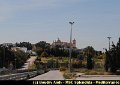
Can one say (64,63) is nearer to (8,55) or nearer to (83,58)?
(83,58)

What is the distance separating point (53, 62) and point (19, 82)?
192 metres

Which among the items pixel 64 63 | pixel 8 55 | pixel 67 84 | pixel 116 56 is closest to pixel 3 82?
pixel 67 84

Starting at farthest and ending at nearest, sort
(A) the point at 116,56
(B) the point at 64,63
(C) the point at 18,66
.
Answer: (B) the point at 64,63 < (C) the point at 18,66 < (A) the point at 116,56

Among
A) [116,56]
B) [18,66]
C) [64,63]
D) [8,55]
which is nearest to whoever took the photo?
[116,56]

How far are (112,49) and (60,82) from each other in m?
83.3

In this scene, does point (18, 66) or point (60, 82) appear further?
point (18, 66)

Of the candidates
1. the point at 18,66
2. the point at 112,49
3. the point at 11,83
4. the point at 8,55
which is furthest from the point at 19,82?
the point at 18,66

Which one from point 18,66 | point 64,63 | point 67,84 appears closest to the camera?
point 67,84

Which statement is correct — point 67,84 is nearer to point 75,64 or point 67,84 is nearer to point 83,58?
point 75,64

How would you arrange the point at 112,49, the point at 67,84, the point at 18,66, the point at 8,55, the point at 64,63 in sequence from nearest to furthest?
the point at 67,84 < the point at 112,49 < the point at 8,55 < the point at 18,66 < the point at 64,63

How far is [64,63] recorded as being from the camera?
19100cm

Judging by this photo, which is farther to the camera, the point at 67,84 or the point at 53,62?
the point at 53,62

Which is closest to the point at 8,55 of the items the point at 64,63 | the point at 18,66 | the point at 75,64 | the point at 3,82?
the point at 18,66

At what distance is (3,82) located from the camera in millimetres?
6652
